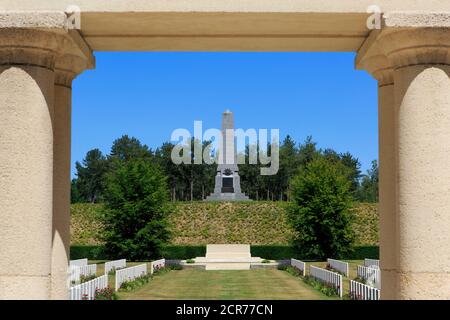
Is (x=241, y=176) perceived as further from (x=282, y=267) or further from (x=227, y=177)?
(x=282, y=267)

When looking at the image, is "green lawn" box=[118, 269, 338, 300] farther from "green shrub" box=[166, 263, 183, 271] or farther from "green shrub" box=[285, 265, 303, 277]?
"green shrub" box=[166, 263, 183, 271]

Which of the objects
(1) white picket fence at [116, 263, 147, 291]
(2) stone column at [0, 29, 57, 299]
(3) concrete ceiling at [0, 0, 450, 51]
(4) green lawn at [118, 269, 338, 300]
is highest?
(3) concrete ceiling at [0, 0, 450, 51]

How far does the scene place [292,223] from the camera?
45.7 meters

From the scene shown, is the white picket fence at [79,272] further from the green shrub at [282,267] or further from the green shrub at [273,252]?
the green shrub at [273,252]

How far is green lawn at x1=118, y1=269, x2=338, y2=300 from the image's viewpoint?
23.6 metres

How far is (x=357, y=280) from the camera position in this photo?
92.8ft

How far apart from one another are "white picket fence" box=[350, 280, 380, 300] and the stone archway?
10090mm

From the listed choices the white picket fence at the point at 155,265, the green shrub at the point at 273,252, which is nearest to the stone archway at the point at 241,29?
the white picket fence at the point at 155,265

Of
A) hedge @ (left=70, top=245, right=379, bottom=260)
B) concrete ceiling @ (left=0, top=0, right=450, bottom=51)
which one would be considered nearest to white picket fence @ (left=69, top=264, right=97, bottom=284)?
concrete ceiling @ (left=0, top=0, right=450, bottom=51)

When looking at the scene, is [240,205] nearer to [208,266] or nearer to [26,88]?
[208,266]

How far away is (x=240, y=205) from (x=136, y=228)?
2689 centimetres

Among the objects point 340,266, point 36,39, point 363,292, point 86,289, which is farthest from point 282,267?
point 36,39
